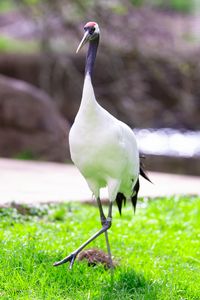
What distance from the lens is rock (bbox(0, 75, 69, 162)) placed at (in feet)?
38.0

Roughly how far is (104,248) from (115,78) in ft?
33.5

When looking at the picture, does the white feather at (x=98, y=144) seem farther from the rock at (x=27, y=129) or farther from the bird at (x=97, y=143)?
the rock at (x=27, y=129)

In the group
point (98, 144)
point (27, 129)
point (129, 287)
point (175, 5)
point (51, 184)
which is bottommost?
point (129, 287)

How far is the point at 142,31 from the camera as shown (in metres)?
16.5

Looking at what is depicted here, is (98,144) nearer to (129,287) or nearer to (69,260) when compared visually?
(69,260)

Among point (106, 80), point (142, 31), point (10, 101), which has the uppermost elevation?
point (142, 31)

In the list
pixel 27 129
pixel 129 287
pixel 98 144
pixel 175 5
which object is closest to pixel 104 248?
pixel 129 287

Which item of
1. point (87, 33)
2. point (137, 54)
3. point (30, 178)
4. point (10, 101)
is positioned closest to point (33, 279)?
point (87, 33)

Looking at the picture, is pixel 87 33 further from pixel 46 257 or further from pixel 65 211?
pixel 65 211

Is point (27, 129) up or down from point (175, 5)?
down

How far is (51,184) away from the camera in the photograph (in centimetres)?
902

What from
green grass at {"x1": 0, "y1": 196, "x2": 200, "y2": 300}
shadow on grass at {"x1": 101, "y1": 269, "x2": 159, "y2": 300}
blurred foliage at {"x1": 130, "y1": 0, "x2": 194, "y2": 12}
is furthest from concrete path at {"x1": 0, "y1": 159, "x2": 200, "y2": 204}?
blurred foliage at {"x1": 130, "y1": 0, "x2": 194, "y2": 12}

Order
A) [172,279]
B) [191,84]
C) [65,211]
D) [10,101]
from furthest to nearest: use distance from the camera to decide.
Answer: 1. [191,84]
2. [10,101]
3. [65,211]
4. [172,279]

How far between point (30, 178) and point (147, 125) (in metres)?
7.46
